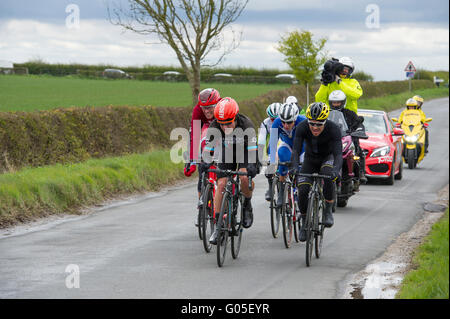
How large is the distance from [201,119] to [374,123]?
400 inches

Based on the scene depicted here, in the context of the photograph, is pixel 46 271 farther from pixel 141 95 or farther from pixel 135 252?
pixel 141 95

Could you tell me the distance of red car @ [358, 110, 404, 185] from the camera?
18531mm

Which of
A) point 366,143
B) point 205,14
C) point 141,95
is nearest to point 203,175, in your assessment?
point 366,143

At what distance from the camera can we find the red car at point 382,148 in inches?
730

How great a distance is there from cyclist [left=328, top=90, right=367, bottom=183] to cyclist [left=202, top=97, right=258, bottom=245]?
413cm

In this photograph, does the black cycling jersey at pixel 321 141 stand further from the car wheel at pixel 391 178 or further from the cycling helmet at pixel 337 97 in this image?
the car wheel at pixel 391 178

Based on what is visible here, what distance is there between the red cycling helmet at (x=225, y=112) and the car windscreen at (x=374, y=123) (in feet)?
35.4

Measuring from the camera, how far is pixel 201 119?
34.8 feet

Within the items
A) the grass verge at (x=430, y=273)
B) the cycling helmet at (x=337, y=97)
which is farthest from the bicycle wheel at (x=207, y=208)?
the cycling helmet at (x=337, y=97)

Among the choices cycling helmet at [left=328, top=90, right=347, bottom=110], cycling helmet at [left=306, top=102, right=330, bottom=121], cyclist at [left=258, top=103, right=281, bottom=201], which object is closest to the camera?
cycling helmet at [left=306, top=102, right=330, bottom=121]

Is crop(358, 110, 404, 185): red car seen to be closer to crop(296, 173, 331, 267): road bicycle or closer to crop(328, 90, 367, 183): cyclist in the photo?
crop(328, 90, 367, 183): cyclist

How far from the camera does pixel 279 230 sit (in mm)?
12102

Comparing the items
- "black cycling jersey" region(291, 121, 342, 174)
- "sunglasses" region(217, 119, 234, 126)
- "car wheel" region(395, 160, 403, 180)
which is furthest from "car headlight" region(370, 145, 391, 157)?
"sunglasses" region(217, 119, 234, 126)

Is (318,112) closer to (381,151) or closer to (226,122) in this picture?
(226,122)
